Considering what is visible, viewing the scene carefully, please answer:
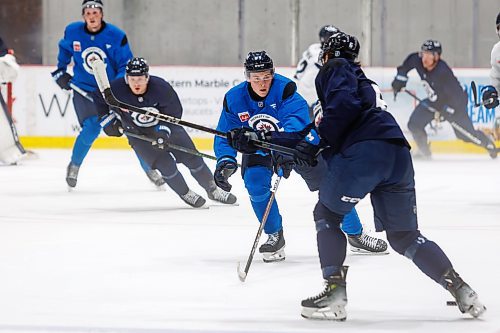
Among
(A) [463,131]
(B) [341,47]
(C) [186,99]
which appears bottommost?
(A) [463,131]

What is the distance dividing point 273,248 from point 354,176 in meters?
1.33

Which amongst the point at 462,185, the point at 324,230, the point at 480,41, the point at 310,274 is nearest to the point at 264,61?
the point at 310,274

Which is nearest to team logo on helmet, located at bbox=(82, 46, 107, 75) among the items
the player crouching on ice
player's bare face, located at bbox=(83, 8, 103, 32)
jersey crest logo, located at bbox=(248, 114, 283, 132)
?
player's bare face, located at bbox=(83, 8, 103, 32)

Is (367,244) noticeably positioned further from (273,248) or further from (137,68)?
(137,68)

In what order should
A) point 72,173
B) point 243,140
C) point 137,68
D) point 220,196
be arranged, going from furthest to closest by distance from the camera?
1. point 72,173
2. point 220,196
3. point 137,68
4. point 243,140

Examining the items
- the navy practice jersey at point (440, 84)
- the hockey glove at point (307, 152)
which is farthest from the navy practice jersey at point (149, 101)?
the navy practice jersey at point (440, 84)

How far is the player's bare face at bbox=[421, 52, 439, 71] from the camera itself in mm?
10438

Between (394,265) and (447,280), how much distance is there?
107cm

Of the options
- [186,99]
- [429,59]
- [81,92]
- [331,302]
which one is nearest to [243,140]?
[331,302]

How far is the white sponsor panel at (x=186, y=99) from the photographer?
10797mm

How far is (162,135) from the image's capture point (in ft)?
21.3

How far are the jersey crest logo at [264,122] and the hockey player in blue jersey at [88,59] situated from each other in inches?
119

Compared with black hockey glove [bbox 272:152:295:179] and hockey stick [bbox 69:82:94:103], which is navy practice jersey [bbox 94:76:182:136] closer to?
hockey stick [bbox 69:82:94:103]

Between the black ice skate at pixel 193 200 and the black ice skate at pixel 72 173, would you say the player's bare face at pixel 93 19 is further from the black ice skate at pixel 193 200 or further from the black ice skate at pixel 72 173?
the black ice skate at pixel 193 200
